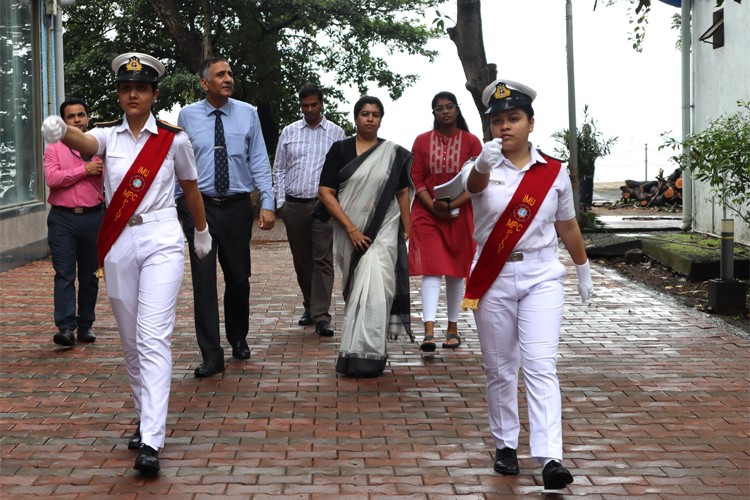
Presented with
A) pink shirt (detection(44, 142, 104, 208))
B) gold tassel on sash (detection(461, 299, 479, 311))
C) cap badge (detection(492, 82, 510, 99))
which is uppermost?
cap badge (detection(492, 82, 510, 99))

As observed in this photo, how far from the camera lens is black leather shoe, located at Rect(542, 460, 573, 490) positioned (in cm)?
503

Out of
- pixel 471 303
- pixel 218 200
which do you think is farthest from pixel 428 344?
pixel 471 303

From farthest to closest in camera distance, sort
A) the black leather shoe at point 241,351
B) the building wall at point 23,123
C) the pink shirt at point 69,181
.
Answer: the building wall at point 23,123, the pink shirt at point 69,181, the black leather shoe at point 241,351

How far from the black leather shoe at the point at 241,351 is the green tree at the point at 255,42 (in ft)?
62.4

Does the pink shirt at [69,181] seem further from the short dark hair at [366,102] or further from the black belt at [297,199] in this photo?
the short dark hair at [366,102]

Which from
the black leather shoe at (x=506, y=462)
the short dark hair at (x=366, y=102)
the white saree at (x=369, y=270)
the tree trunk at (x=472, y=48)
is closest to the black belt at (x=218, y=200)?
the white saree at (x=369, y=270)

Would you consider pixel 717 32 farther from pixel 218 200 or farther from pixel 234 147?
pixel 218 200

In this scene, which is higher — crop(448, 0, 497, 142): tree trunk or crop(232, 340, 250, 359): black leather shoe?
crop(448, 0, 497, 142): tree trunk

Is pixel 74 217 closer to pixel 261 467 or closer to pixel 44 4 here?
pixel 261 467

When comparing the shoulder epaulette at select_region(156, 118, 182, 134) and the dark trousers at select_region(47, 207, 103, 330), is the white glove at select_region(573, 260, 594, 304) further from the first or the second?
the dark trousers at select_region(47, 207, 103, 330)

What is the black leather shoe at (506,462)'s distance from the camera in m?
5.45

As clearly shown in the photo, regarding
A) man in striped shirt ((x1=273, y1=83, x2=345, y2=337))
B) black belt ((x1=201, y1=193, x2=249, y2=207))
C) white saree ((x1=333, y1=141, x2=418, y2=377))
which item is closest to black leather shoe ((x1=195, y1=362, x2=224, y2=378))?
white saree ((x1=333, y1=141, x2=418, y2=377))

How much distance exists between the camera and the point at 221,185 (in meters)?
7.99

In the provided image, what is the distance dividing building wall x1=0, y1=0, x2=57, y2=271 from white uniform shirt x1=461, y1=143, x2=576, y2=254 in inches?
400
